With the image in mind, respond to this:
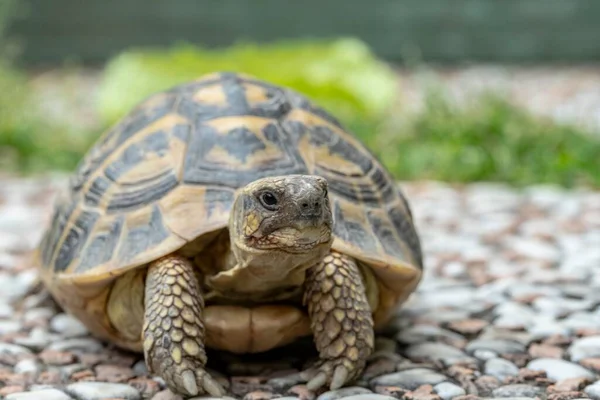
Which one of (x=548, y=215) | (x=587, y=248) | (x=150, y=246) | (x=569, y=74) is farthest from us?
(x=569, y=74)

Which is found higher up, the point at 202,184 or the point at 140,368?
the point at 202,184

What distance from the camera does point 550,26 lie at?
9.16 m

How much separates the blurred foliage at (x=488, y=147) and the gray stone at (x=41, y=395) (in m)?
3.05

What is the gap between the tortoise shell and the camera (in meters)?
2.06

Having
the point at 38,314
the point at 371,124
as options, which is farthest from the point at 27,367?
the point at 371,124

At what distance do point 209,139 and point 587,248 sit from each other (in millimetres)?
1813

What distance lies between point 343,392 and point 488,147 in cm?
326

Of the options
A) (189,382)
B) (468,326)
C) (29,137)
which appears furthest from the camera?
(29,137)

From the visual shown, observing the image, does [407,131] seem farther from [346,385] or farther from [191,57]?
[346,385]

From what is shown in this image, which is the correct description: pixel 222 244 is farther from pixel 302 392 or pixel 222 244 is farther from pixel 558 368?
pixel 558 368

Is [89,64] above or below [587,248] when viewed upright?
above

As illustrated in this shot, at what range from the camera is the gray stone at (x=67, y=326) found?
249 cm

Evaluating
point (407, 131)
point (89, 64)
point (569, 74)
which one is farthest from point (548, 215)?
point (89, 64)

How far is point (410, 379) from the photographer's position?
2.08 m
